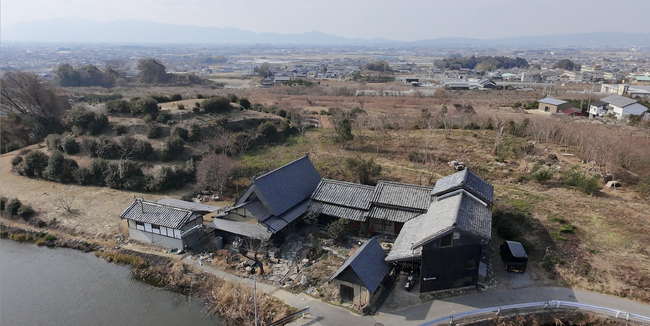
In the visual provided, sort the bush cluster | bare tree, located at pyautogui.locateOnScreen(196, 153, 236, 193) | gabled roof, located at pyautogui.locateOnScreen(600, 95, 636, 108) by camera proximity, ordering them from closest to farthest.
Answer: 1. the bush cluster
2. bare tree, located at pyautogui.locateOnScreen(196, 153, 236, 193)
3. gabled roof, located at pyautogui.locateOnScreen(600, 95, 636, 108)

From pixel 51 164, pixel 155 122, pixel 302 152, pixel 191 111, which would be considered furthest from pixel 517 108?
pixel 51 164

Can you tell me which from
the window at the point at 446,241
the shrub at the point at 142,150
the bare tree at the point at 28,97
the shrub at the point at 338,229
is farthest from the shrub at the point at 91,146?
the window at the point at 446,241

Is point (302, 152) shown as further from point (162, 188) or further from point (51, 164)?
point (51, 164)

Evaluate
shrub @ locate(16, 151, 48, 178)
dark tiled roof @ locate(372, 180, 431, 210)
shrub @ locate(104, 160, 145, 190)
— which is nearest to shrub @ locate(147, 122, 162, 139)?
shrub @ locate(104, 160, 145, 190)

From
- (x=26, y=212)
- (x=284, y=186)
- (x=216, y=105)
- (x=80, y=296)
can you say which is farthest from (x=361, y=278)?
(x=216, y=105)

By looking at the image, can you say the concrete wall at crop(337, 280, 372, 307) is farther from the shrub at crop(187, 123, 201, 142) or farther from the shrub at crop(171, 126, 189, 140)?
the shrub at crop(171, 126, 189, 140)

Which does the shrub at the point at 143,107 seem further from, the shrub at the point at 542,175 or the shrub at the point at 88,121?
the shrub at the point at 542,175
